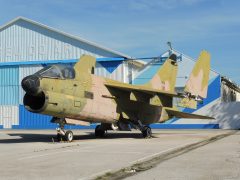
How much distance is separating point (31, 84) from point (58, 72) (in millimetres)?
1783

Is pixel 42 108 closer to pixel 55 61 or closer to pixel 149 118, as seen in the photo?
pixel 149 118

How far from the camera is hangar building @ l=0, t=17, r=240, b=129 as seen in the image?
3475 centimetres

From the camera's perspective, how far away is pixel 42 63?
122 ft

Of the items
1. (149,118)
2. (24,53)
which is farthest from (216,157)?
(24,53)

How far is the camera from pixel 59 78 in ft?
54.5

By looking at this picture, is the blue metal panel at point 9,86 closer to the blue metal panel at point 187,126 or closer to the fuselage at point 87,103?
the blue metal panel at point 187,126

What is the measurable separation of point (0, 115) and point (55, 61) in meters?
7.62

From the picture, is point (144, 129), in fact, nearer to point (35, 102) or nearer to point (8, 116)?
point (35, 102)

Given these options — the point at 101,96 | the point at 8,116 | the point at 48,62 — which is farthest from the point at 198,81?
the point at 8,116

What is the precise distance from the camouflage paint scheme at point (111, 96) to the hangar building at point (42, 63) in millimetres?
10456

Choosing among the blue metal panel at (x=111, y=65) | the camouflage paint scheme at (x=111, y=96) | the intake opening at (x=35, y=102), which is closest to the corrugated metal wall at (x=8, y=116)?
the blue metal panel at (x=111, y=65)

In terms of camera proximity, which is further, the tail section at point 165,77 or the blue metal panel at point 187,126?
the blue metal panel at point 187,126

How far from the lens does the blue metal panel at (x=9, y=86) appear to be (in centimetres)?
3794

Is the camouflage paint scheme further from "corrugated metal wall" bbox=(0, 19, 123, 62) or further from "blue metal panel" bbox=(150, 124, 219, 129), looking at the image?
"corrugated metal wall" bbox=(0, 19, 123, 62)
